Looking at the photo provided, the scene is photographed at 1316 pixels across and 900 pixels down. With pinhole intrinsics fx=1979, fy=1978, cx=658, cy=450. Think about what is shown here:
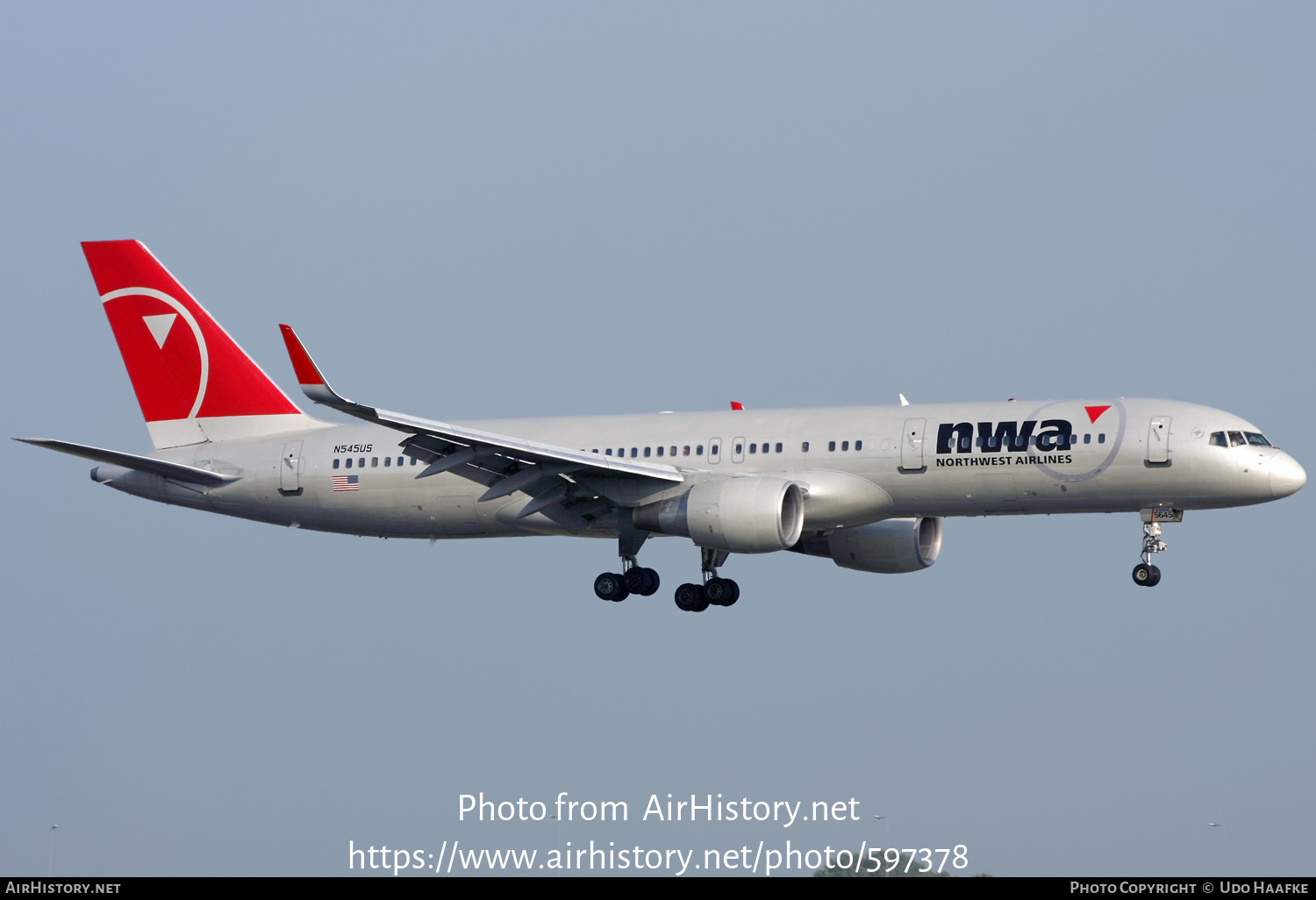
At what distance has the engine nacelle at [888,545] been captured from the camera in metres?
55.8

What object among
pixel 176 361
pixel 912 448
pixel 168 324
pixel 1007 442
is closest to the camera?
pixel 1007 442

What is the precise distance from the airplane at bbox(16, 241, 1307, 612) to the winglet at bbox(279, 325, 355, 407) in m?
0.06

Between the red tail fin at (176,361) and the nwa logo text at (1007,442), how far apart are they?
19264 millimetres

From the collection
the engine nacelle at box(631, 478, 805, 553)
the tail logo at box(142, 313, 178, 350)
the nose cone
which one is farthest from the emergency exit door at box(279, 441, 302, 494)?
the nose cone

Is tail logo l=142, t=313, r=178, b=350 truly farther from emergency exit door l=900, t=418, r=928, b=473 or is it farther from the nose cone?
the nose cone

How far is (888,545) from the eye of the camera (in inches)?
2197

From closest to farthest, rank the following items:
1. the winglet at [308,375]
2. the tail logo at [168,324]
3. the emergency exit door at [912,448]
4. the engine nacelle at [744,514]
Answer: the winglet at [308,375], the engine nacelle at [744,514], the emergency exit door at [912,448], the tail logo at [168,324]

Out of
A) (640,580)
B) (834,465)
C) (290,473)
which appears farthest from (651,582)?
(290,473)

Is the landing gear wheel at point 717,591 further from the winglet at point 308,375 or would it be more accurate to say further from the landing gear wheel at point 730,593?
the winglet at point 308,375

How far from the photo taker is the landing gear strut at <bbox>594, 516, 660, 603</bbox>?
5369 centimetres

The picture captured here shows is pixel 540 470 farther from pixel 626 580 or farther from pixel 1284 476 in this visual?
pixel 1284 476

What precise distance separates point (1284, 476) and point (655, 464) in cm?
1575

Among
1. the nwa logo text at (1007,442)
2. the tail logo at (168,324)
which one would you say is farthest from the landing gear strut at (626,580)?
the tail logo at (168,324)
